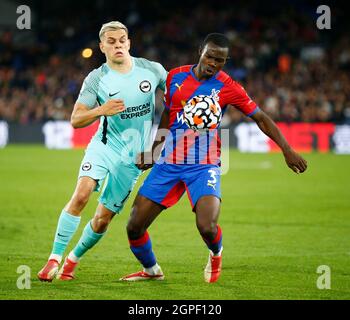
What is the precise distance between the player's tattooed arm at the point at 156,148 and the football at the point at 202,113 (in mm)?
300

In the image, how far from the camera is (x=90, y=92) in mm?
7926

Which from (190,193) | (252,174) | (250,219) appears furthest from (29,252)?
(252,174)

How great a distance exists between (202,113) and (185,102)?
0.23 metres

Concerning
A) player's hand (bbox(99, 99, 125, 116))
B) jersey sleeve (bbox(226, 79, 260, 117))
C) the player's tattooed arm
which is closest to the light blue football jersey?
the player's tattooed arm

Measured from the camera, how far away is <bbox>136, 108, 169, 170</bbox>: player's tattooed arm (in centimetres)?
782

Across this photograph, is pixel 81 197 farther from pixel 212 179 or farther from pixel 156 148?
pixel 212 179

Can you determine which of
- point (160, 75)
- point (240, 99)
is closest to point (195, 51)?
point (160, 75)

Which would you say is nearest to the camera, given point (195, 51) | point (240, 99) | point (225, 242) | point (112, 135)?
point (240, 99)

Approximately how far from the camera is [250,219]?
12828mm

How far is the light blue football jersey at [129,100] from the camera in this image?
8047 mm

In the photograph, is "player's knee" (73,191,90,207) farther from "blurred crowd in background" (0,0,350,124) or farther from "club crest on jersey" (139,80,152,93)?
"blurred crowd in background" (0,0,350,124)

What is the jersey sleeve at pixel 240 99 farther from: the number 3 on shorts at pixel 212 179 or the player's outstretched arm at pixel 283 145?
the number 3 on shorts at pixel 212 179

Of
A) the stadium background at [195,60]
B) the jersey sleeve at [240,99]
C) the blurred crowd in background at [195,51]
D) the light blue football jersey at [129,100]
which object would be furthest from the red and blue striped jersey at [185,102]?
the blurred crowd in background at [195,51]

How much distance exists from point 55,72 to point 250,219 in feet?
68.4
